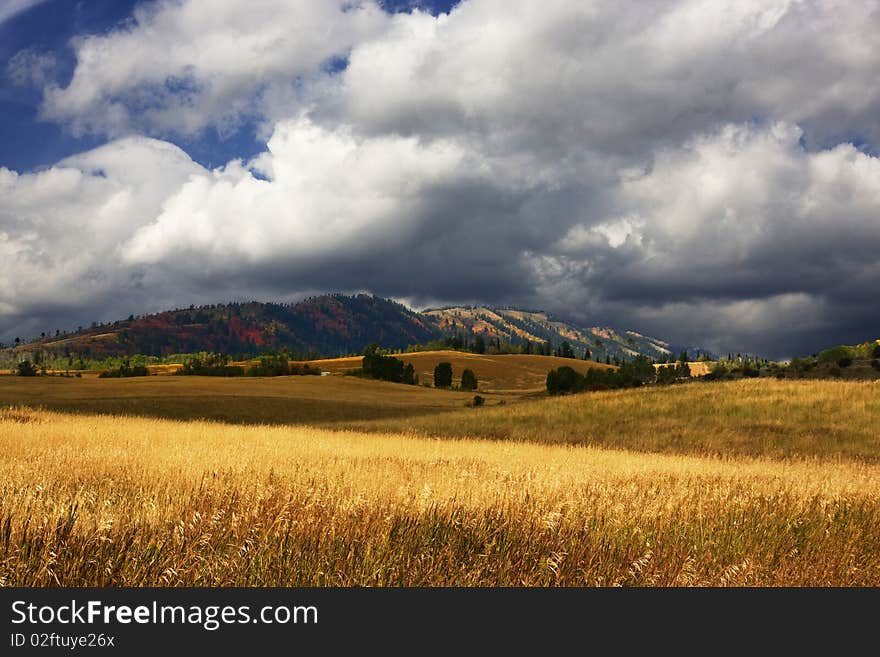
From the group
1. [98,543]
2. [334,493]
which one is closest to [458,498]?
[334,493]

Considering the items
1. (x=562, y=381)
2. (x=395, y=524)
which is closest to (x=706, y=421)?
(x=395, y=524)

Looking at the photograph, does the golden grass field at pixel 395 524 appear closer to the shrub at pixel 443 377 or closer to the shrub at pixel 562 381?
the shrub at pixel 562 381

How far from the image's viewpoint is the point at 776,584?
6.82m

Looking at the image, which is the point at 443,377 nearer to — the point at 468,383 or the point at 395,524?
the point at 468,383

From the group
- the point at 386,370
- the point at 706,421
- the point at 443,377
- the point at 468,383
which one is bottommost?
the point at 468,383

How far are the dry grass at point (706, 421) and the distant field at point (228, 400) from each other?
18809 millimetres

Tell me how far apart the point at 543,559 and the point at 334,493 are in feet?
11.5

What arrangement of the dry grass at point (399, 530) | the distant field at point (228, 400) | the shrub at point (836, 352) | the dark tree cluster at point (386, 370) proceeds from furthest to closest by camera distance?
the dark tree cluster at point (386, 370)
the shrub at point (836, 352)
the distant field at point (228, 400)
the dry grass at point (399, 530)

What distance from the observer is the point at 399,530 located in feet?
23.2

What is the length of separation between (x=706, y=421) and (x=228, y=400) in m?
52.5

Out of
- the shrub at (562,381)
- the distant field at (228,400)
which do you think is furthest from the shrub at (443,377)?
the distant field at (228,400)

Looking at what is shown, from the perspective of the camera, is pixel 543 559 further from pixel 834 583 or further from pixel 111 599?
pixel 111 599

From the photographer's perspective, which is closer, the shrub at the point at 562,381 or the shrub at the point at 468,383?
the shrub at the point at 562,381

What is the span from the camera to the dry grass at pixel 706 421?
3139 cm
